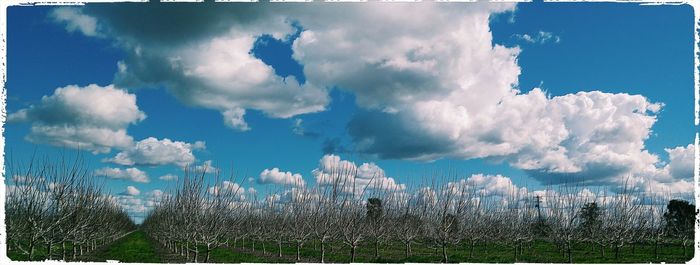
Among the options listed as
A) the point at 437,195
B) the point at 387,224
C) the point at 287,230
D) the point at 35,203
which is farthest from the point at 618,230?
the point at 35,203

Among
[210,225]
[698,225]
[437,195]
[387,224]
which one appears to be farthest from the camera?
[387,224]

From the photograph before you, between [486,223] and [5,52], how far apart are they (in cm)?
2783

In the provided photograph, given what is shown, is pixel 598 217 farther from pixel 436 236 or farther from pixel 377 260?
pixel 377 260

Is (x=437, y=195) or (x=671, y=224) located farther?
(x=671, y=224)

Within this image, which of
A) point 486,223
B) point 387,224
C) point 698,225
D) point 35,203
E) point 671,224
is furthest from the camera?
point 671,224

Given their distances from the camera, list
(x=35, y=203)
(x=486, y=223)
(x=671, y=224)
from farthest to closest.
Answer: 1. (x=671, y=224)
2. (x=486, y=223)
3. (x=35, y=203)

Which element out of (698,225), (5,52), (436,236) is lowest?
(436,236)

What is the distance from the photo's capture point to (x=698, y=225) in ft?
31.5

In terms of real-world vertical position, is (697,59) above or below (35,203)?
above

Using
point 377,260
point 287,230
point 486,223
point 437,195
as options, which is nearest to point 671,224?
point 486,223

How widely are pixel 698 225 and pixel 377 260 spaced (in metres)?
Result: 14.3

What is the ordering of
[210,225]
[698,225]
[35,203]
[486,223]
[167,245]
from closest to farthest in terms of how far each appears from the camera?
[698,225] → [35,203] → [210,225] → [486,223] → [167,245]

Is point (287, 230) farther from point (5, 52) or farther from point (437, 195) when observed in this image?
point (5, 52)

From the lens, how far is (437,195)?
25.3 meters
